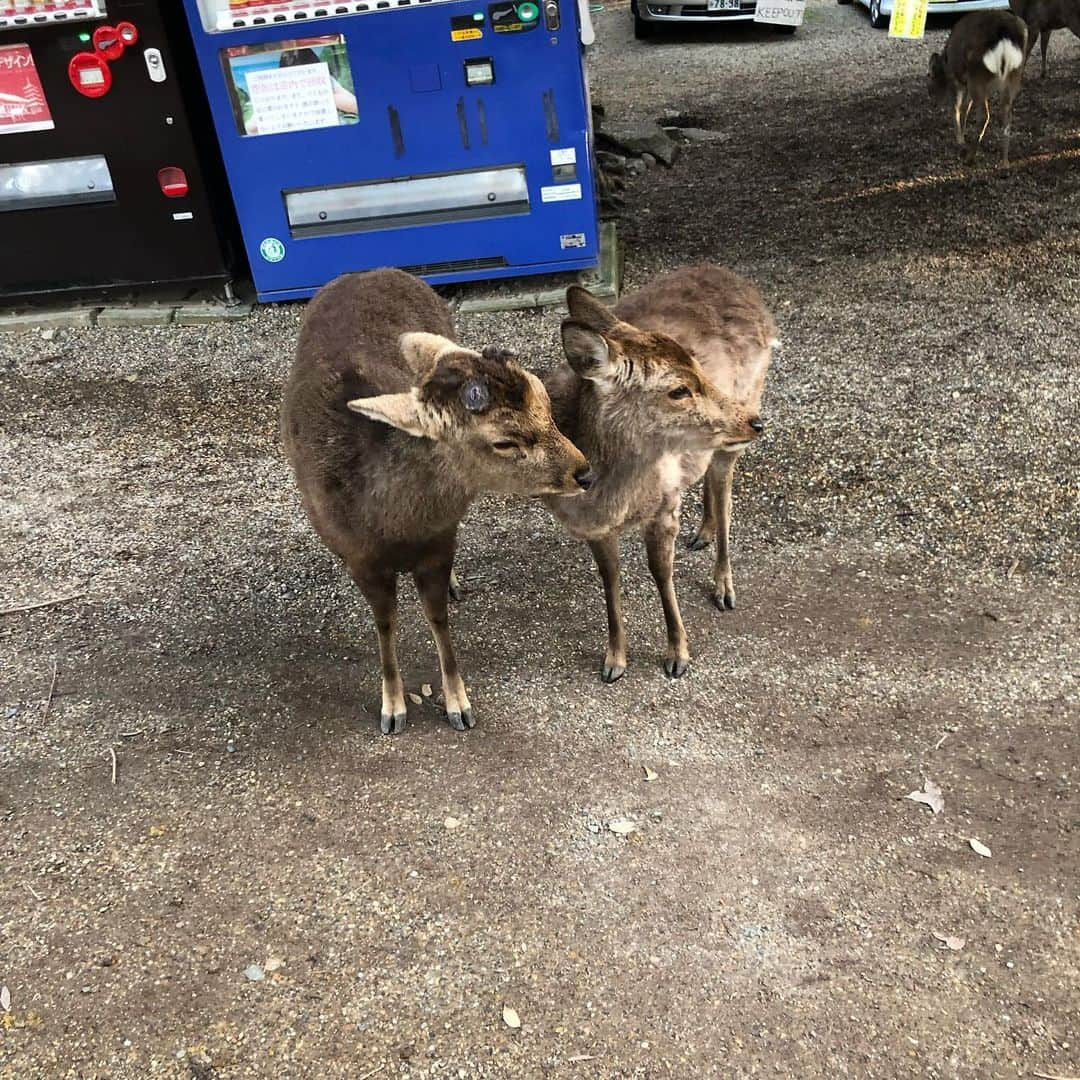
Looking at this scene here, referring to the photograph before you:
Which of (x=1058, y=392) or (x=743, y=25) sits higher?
(x=743, y=25)

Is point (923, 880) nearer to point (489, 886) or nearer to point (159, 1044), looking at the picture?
point (489, 886)

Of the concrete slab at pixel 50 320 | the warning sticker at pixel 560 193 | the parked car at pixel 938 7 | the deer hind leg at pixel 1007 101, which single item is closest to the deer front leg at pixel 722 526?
the warning sticker at pixel 560 193

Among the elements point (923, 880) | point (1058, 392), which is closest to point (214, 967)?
point (923, 880)

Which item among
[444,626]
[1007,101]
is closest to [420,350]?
[444,626]

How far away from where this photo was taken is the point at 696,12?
14.1 meters

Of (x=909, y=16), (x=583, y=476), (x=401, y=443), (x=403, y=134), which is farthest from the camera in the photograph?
(x=403, y=134)

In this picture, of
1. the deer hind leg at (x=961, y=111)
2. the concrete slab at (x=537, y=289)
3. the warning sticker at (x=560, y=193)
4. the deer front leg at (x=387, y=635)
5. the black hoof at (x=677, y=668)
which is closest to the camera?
the deer front leg at (x=387, y=635)

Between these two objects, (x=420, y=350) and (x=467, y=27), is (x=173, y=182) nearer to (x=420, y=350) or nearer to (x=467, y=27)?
(x=467, y=27)

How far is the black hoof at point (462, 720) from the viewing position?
350cm

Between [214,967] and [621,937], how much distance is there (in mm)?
1146

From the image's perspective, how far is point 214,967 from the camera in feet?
8.93

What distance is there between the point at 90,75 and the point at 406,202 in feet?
6.98

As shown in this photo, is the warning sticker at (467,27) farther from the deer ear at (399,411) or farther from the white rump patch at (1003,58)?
the white rump patch at (1003,58)

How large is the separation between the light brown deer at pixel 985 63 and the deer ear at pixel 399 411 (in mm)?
7391
